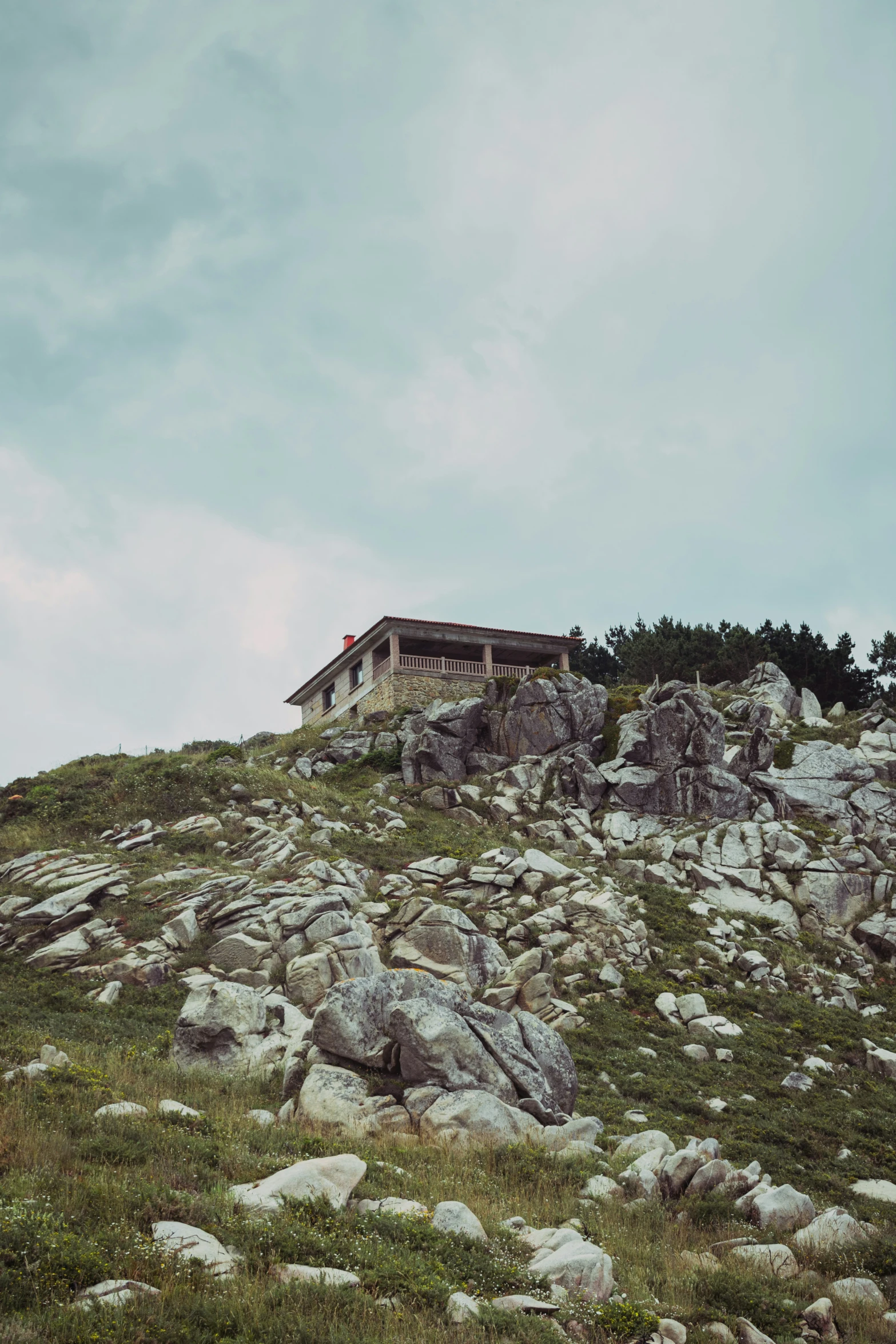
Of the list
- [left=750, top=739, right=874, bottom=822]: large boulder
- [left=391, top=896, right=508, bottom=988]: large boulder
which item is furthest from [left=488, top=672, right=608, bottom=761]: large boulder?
[left=391, top=896, right=508, bottom=988]: large boulder

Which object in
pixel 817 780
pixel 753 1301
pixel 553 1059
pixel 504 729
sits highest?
pixel 504 729

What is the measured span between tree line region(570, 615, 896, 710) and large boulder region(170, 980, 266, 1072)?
4233 centimetres

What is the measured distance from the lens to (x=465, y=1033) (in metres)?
13.9

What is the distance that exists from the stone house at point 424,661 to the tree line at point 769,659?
246 inches

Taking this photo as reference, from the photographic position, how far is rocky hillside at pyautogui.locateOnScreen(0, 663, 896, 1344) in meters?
7.45

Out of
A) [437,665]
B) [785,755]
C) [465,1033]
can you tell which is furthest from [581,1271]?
[437,665]

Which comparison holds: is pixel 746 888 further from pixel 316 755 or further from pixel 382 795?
pixel 316 755

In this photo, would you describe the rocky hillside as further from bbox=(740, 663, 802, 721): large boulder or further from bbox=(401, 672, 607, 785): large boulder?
bbox=(740, 663, 802, 721): large boulder

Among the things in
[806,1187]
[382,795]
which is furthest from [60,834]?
[806,1187]

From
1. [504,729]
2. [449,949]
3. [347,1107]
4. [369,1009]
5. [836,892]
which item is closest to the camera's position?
[347,1107]

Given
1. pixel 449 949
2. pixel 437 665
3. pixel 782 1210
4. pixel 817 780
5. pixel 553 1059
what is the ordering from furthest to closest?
1. pixel 437 665
2. pixel 817 780
3. pixel 449 949
4. pixel 553 1059
5. pixel 782 1210

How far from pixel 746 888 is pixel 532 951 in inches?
438

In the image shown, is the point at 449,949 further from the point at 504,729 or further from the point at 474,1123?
the point at 504,729

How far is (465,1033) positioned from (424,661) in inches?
1357
